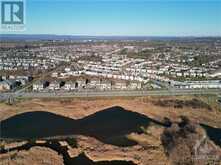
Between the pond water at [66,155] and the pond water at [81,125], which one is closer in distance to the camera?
the pond water at [66,155]

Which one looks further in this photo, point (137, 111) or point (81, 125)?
point (137, 111)

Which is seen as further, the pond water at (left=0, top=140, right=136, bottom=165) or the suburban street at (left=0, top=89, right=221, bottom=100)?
the suburban street at (left=0, top=89, right=221, bottom=100)

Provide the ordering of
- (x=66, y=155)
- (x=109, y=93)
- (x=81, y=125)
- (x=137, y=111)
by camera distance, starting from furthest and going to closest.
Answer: (x=109, y=93), (x=137, y=111), (x=81, y=125), (x=66, y=155)

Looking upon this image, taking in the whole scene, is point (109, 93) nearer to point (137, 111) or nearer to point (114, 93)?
point (114, 93)

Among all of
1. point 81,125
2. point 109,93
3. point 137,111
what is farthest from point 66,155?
point 109,93

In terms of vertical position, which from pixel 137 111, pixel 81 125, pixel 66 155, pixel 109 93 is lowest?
pixel 66 155

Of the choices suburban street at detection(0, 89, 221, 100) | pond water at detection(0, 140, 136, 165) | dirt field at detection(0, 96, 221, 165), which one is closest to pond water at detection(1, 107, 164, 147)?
dirt field at detection(0, 96, 221, 165)

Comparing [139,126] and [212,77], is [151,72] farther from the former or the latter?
[139,126]

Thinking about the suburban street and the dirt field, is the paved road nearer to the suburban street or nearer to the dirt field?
the suburban street

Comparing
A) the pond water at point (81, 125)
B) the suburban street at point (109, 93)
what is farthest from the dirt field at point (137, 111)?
the suburban street at point (109, 93)

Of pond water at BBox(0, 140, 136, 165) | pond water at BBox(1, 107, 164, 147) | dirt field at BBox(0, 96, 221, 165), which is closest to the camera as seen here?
pond water at BBox(0, 140, 136, 165)

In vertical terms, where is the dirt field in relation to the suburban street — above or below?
below

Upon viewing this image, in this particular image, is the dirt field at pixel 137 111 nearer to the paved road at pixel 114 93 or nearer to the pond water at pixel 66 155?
the pond water at pixel 66 155

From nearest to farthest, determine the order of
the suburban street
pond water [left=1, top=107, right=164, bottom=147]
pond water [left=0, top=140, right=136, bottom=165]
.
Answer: pond water [left=0, top=140, right=136, bottom=165], pond water [left=1, top=107, right=164, bottom=147], the suburban street
